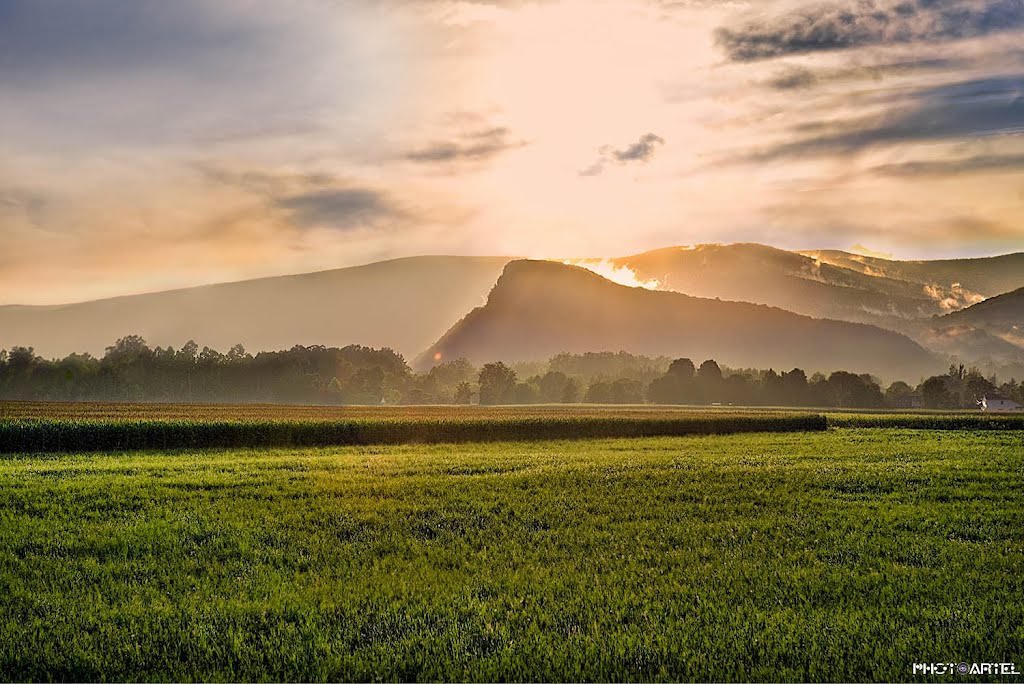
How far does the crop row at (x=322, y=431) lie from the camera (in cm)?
4578

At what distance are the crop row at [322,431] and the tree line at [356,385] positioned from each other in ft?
310

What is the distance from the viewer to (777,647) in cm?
1047

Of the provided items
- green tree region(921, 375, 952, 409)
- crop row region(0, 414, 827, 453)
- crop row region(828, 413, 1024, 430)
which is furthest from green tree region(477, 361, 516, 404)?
crop row region(0, 414, 827, 453)

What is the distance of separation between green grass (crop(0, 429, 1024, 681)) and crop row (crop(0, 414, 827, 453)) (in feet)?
71.3

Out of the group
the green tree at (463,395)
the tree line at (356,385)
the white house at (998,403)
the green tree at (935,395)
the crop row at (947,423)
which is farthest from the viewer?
the green tree at (463,395)

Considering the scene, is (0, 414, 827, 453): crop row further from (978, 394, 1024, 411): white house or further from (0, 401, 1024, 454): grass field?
(978, 394, 1024, 411): white house

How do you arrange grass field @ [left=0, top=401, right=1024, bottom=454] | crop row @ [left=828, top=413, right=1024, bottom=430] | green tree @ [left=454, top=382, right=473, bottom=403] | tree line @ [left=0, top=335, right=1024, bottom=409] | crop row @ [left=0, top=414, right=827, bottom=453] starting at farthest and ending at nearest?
→ green tree @ [left=454, top=382, right=473, bottom=403]
tree line @ [left=0, top=335, right=1024, bottom=409]
crop row @ [left=828, top=413, right=1024, bottom=430]
grass field @ [left=0, top=401, right=1024, bottom=454]
crop row @ [left=0, top=414, right=827, bottom=453]

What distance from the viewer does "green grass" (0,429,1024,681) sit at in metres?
10.3

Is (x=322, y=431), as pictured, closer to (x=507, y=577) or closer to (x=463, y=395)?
(x=507, y=577)

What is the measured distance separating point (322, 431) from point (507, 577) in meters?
41.2

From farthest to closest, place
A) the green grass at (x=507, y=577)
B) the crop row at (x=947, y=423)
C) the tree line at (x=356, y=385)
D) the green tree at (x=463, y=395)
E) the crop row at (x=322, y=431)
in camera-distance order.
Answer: the green tree at (x=463, y=395) < the tree line at (x=356, y=385) < the crop row at (x=947, y=423) < the crop row at (x=322, y=431) < the green grass at (x=507, y=577)

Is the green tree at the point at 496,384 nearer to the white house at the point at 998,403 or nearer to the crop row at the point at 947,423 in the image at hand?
the white house at the point at 998,403

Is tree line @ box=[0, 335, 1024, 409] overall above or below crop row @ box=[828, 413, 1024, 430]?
above

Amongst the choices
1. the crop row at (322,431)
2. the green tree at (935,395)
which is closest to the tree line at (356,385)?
the green tree at (935,395)
